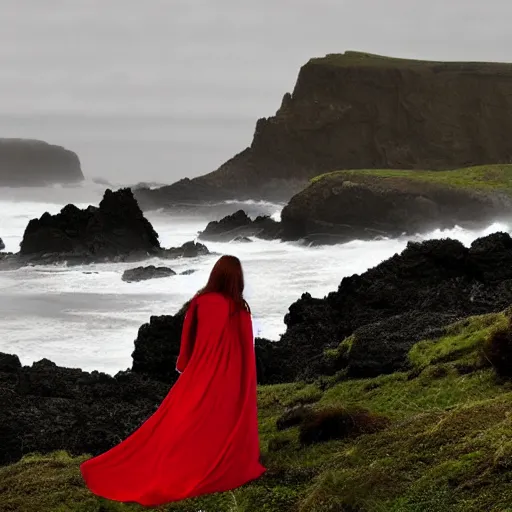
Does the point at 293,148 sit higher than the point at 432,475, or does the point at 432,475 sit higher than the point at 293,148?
the point at 293,148

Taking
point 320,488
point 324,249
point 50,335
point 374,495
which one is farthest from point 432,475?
point 324,249

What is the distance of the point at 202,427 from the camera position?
5.72 m

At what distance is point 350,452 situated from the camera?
6008 millimetres

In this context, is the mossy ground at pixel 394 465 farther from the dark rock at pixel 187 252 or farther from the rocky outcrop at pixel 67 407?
the dark rock at pixel 187 252

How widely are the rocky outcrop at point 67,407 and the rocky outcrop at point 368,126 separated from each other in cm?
7154

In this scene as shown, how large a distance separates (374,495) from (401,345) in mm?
5658

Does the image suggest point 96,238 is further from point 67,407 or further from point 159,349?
point 67,407

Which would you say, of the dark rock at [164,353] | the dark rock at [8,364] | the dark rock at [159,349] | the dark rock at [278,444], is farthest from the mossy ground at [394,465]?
the dark rock at [8,364]

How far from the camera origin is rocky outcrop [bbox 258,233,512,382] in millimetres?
11945

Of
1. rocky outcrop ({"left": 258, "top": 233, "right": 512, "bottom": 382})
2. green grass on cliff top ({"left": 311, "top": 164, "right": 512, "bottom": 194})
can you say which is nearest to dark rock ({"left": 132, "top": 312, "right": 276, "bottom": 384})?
rocky outcrop ({"left": 258, "top": 233, "right": 512, "bottom": 382})

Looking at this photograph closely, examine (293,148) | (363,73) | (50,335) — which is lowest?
(50,335)

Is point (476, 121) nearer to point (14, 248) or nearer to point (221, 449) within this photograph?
point (14, 248)

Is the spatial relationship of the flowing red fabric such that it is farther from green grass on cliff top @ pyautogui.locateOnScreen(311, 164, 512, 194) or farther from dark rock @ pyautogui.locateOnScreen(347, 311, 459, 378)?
green grass on cliff top @ pyautogui.locateOnScreen(311, 164, 512, 194)

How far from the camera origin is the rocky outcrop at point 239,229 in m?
50.4
